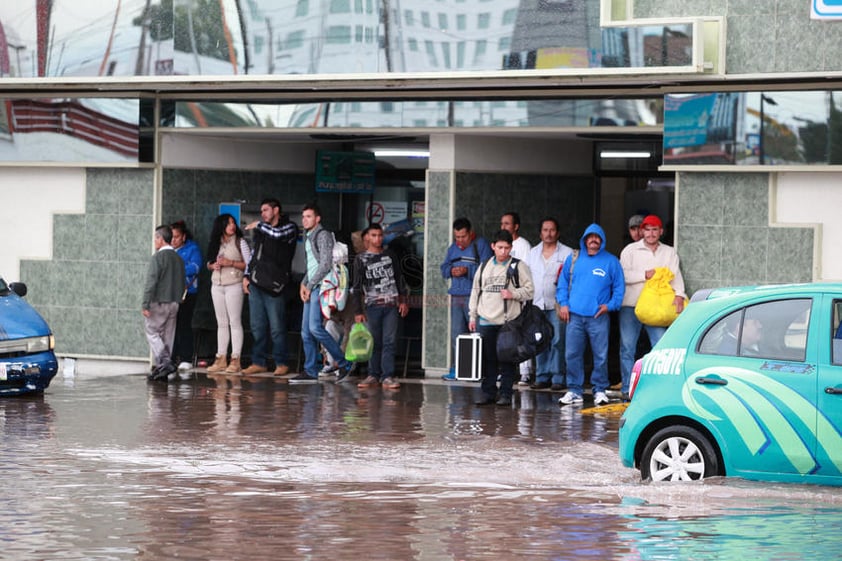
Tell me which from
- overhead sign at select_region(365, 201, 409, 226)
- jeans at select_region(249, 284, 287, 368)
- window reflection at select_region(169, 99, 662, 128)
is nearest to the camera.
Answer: window reflection at select_region(169, 99, 662, 128)

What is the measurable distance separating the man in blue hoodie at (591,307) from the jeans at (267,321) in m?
4.07

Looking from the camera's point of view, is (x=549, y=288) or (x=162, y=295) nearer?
(x=549, y=288)

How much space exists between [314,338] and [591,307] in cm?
376

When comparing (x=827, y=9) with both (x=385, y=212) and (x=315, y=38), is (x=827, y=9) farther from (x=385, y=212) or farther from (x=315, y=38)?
(x=385, y=212)

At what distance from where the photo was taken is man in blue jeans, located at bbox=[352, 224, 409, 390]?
18641 mm

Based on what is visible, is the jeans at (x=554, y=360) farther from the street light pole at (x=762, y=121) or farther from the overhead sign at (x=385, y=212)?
the overhead sign at (x=385, y=212)

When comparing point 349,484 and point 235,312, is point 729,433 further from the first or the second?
point 235,312

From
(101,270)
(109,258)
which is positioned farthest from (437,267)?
(101,270)

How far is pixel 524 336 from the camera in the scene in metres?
16.5

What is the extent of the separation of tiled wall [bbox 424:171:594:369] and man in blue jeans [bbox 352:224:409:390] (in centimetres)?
82

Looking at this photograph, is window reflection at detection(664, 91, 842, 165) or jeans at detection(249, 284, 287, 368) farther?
jeans at detection(249, 284, 287, 368)

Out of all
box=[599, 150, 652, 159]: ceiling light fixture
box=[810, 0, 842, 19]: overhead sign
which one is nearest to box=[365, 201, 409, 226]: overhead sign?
box=[599, 150, 652, 159]: ceiling light fixture

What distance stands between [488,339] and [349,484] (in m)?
5.67

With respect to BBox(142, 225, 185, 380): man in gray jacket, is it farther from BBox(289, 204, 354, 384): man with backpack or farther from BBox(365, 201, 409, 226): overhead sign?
BBox(365, 201, 409, 226): overhead sign
